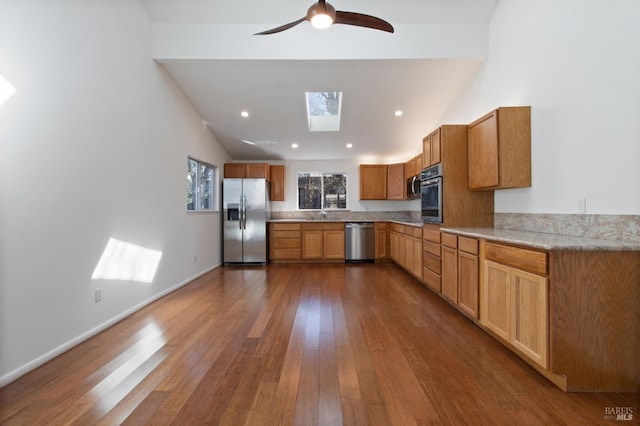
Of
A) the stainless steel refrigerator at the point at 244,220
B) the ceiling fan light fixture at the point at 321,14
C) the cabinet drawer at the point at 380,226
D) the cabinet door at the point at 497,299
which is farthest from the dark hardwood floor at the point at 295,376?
the cabinet drawer at the point at 380,226

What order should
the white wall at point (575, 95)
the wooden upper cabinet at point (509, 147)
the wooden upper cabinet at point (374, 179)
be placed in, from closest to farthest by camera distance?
the white wall at point (575, 95), the wooden upper cabinet at point (509, 147), the wooden upper cabinet at point (374, 179)

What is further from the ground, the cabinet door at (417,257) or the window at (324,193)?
the window at (324,193)

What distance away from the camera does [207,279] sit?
468cm

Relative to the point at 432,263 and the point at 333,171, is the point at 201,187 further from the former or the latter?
the point at 432,263

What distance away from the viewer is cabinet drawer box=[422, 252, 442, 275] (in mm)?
3584

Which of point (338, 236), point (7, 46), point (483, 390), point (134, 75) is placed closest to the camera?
point (483, 390)

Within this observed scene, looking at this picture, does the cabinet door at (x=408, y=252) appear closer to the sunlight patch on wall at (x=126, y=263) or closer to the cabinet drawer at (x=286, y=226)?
the cabinet drawer at (x=286, y=226)

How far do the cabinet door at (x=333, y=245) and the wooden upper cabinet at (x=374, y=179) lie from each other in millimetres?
1230

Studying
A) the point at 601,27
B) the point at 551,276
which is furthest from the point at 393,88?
the point at 551,276

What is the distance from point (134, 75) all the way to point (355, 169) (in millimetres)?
4634

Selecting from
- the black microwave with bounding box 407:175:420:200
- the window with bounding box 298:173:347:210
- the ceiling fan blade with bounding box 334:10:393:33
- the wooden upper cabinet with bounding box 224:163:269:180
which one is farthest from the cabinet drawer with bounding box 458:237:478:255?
the wooden upper cabinet with bounding box 224:163:269:180

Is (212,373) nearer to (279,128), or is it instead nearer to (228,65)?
(228,65)

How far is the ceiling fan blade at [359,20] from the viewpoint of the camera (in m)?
2.41

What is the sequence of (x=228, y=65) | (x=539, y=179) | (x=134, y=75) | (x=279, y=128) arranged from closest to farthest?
(x=539, y=179), (x=134, y=75), (x=228, y=65), (x=279, y=128)
